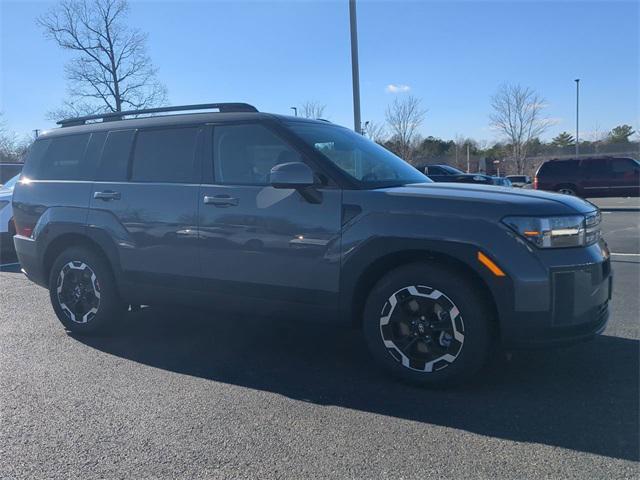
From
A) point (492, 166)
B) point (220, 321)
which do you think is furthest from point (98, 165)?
point (492, 166)

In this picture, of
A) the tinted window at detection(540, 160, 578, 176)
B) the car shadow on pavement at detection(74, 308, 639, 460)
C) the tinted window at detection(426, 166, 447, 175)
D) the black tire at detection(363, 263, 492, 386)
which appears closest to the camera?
the car shadow on pavement at detection(74, 308, 639, 460)

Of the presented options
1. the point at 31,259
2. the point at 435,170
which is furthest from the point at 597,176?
the point at 31,259

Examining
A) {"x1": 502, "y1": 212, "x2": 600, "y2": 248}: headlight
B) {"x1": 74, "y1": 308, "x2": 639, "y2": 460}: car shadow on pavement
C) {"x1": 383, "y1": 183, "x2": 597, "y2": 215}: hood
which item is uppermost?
{"x1": 383, "y1": 183, "x2": 597, "y2": 215}: hood

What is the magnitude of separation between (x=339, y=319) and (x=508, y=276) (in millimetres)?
1244

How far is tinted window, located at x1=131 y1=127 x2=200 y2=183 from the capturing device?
15.2 ft

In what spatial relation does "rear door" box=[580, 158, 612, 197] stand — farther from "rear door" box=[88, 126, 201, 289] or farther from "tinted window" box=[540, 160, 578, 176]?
"rear door" box=[88, 126, 201, 289]

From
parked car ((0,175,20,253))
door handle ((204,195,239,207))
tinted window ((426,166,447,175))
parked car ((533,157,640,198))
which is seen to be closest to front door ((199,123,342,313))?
door handle ((204,195,239,207))

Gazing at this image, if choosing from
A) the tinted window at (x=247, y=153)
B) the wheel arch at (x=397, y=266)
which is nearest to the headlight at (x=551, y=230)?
the wheel arch at (x=397, y=266)

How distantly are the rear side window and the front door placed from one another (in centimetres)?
156

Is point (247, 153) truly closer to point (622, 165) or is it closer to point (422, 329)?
point (422, 329)

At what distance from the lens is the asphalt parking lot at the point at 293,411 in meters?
2.85

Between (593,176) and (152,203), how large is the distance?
21.3 m

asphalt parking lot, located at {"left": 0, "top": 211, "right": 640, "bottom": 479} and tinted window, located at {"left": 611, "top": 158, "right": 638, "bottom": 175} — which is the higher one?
tinted window, located at {"left": 611, "top": 158, "right": 638, "bottom": 175}

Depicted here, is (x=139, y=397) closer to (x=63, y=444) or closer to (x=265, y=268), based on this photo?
→ (x=63, y=444)
